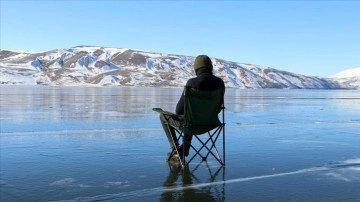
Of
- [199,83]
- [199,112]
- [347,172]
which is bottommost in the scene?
[347,172]

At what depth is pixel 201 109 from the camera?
823cm

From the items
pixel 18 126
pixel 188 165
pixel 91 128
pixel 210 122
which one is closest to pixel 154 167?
pixel 188 165

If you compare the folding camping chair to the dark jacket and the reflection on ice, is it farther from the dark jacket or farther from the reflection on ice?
the reflection on ice

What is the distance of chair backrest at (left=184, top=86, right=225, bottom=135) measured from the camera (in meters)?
8.05

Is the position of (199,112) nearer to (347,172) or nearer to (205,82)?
(205,82)

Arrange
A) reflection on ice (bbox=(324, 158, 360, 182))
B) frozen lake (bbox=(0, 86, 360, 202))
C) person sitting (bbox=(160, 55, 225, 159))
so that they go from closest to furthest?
frozen lake (bbox=(0, 86, 360, 202)) → reflection on ice (bbox=(324, 158, 360, 182)) → person sitting (bbox=(160, 55, 225, 159))

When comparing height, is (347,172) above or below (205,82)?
below

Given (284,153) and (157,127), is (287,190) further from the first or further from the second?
(157,127)

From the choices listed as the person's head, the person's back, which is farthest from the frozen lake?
the person's head

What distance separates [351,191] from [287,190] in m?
0.94

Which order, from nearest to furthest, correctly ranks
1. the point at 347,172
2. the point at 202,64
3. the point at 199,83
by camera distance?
the point at 347,172, the point at 199,83, the point at 202,64

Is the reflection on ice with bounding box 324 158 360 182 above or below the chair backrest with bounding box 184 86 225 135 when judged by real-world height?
below

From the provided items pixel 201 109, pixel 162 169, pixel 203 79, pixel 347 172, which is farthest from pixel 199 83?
pixel 347 172

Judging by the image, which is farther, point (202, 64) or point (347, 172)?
point (202, 64)
